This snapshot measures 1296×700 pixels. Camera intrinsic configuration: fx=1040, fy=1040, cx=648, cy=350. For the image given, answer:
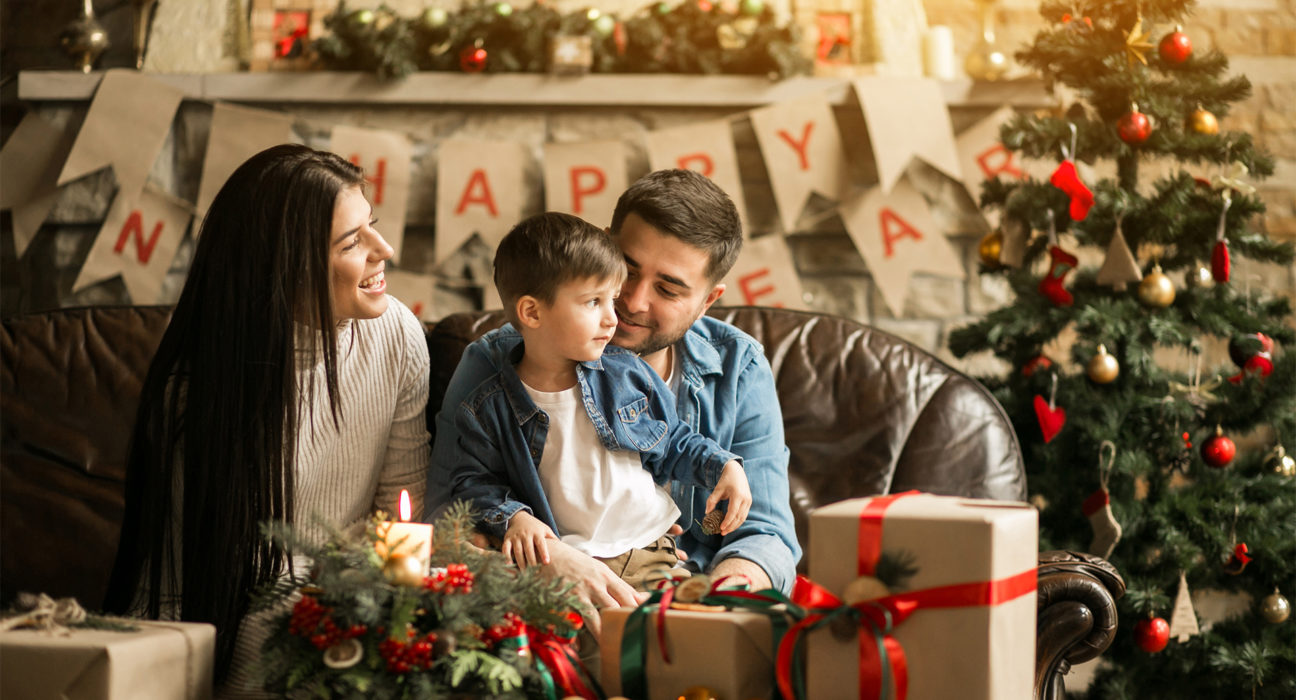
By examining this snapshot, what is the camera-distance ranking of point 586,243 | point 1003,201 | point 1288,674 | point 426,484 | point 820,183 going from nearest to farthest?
1. point 586,243
2. point 426,484
3. point 1288,674
4. point 1003,201
5. point 820,183

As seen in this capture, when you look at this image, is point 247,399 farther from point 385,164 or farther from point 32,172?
point 32,172

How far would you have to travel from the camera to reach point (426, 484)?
1.65 m

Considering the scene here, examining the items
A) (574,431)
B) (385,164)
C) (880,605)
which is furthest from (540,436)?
(385,164)

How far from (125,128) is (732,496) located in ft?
8.33

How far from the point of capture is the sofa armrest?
150cm

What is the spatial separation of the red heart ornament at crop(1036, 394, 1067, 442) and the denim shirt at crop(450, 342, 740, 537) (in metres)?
1.16

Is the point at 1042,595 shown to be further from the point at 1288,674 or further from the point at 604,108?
the point at 604,108

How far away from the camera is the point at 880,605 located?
1.00 metres

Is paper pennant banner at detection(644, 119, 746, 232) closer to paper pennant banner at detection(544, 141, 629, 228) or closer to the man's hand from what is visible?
paper pennant banner at detection(544, 141, 629, 228)

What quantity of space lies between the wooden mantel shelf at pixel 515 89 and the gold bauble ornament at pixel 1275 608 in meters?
1.66

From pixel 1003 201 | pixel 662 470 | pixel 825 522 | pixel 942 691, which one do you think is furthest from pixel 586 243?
pixel 1003 201

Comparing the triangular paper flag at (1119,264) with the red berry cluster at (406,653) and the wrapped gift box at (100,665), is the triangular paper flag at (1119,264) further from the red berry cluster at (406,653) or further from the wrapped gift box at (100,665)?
the wrapped gift box at (100,665)

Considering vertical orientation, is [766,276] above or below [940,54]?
below

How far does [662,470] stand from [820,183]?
190 cm
